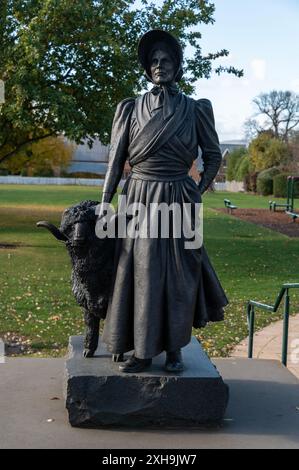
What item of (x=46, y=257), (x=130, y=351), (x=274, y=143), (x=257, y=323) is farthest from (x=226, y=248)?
(x=274, y=143)

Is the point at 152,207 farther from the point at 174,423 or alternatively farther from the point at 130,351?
the point at 174,423

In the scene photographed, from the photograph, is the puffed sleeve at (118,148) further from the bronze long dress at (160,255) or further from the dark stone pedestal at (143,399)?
the dark stone pedestal at (143,399)

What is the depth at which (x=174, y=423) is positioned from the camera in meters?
4.75

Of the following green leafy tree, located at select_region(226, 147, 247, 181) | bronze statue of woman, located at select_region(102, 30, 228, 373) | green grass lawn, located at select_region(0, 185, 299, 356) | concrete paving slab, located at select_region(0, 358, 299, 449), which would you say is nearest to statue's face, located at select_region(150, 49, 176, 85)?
bronze statue of woman, located at select_region(102, 30, 228, 373)

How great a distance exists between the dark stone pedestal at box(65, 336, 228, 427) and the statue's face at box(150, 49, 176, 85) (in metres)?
2.06

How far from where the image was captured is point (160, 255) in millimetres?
4824

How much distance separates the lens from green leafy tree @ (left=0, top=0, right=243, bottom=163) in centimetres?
1667

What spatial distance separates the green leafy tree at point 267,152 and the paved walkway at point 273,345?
1854 inches

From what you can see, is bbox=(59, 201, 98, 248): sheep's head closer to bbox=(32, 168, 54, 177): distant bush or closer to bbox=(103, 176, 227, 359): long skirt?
bbox=(103, 176, 227, 359): long skirt

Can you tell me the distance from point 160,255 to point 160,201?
372mm

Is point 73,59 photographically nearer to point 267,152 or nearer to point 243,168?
point 267,152

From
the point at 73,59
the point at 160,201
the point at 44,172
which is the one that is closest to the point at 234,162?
the point at 44,172

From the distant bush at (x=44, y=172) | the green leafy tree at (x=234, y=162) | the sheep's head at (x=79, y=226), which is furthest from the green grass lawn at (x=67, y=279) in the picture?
the distant bush at (x=44, y=172)

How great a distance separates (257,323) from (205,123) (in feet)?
19.1
